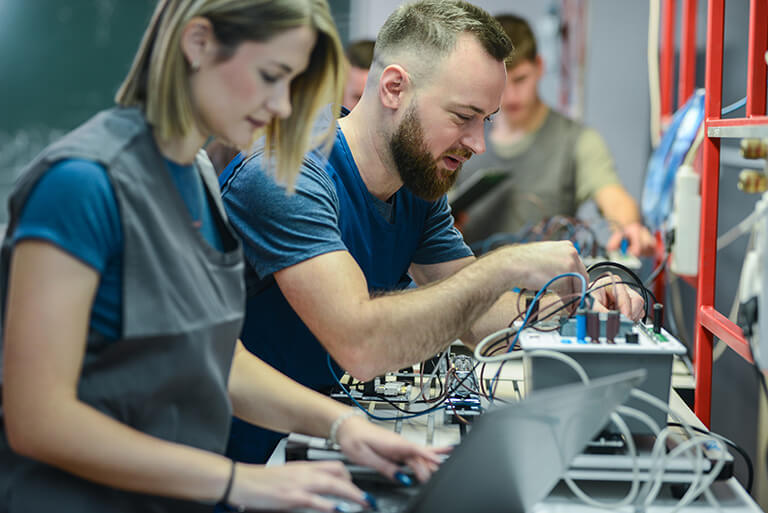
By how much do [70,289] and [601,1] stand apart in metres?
3.69

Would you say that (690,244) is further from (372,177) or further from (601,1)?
(601,1)

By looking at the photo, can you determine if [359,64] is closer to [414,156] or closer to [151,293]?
[414,156]

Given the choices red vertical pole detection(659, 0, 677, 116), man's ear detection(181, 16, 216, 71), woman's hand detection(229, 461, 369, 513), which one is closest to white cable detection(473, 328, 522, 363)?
woman's hand detection(229, 461, 369, 513)

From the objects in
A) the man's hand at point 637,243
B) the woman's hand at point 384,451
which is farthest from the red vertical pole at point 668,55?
the woman's hand at point 384,451

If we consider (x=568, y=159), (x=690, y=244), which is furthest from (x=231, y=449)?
(x=568, y=159)

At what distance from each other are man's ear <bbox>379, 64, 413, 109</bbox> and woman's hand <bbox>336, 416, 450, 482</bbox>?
2.07 feet

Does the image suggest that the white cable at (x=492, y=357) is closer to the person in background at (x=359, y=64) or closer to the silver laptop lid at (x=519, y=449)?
the silver laptop lid at (x=519, y=449)

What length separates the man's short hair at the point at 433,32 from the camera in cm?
137

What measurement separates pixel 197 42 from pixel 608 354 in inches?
24.8

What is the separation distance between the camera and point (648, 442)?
1.05m

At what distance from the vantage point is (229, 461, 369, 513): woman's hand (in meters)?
0.80

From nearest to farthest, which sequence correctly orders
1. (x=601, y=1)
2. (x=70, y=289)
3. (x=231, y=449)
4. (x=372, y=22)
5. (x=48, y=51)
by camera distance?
1. (x=70, y=289)
2. (x=231, y=449)
3. (x=48, y=51)
4. (x=601, y=1)
5. (x=372, y=22)

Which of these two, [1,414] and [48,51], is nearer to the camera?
[1,414]

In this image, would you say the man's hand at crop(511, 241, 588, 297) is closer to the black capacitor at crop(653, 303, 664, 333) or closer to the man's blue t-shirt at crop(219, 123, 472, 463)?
the black capacitor at crop(653, 303, 664, 333)
